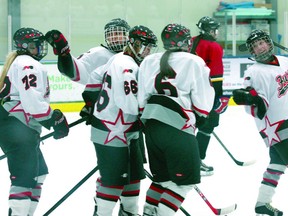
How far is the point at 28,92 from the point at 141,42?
0.55 m

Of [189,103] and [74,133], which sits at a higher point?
[189,103]

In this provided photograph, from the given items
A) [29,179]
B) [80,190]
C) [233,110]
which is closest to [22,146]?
[29,179]

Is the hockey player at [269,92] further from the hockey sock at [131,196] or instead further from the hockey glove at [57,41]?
the hockey glove at [57,41]

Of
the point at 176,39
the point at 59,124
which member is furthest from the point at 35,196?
the point at 176,39

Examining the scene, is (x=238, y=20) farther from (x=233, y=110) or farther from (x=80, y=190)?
(x=80, y=190)

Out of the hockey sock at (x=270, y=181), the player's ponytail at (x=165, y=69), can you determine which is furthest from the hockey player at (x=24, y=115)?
Answer: the hockey sock at (x=270, y=181)

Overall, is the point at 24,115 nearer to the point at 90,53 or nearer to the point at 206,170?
the point at 90,53

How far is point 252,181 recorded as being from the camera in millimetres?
4059

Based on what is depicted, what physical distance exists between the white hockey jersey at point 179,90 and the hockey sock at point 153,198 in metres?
Result: 0.33

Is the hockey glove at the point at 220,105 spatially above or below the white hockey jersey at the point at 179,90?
below

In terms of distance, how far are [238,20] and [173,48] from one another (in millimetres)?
6966

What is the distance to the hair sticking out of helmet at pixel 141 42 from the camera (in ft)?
8.84

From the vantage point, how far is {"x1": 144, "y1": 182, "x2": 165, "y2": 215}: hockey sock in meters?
2.70

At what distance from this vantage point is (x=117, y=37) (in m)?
2.98
